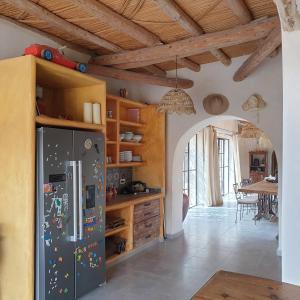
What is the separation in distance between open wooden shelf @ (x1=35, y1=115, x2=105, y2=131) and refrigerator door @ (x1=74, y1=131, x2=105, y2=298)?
10cm

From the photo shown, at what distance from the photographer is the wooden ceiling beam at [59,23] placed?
290cm

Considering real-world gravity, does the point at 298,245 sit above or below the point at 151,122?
below

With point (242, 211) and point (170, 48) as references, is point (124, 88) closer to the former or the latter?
point (170, 48)

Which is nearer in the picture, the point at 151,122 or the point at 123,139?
the point at 123,139

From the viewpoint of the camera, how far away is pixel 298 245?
2.42 metres

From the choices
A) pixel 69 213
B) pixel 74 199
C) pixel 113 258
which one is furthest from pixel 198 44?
pixel 113 258

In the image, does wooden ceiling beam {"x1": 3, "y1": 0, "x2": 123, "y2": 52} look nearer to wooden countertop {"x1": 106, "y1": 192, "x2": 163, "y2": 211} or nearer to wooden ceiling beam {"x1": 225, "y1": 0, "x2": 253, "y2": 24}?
wooden ceiling beam {"x1": 225, "y1": 0, "x2": 253, "y2": 24}

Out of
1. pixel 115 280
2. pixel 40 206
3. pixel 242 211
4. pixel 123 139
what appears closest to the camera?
pixel 40 206

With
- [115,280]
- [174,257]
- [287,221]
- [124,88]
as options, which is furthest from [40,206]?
[124,88]

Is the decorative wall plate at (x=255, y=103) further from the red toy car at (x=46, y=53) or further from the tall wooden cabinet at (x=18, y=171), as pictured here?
the tall wooden cabinet at (x=18, y=171)

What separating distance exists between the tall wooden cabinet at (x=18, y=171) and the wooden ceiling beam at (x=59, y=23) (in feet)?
1.72

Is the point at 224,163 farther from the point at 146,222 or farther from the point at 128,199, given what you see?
the point at 128,199

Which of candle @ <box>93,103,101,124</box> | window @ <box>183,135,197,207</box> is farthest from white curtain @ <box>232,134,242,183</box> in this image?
candle @ <box>93,103,101,124</box>

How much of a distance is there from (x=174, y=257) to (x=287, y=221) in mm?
2403
